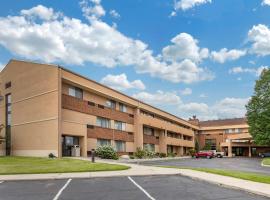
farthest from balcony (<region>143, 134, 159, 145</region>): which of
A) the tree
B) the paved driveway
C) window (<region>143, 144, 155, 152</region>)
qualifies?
the paved driveway

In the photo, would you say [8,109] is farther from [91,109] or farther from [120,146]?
[120,146]

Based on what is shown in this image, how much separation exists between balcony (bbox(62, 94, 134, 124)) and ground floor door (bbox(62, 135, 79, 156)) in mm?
2940

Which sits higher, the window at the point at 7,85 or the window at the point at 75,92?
the window at the point at 7,85

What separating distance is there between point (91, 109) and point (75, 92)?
335 centimetres

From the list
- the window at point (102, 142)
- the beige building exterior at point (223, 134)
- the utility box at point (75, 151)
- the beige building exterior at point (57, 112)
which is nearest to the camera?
the beige building exterior at point (57, 112)

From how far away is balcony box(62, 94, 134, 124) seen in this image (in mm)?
38250

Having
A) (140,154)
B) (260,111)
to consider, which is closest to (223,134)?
(260,111)

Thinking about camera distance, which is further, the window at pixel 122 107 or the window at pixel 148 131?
the window at pixel 148 131

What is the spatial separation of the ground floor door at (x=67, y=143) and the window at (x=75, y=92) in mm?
4393

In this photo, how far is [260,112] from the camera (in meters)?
62.4

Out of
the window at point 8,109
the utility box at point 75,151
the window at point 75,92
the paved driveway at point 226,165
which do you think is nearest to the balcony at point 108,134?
the utility box at point 75,151

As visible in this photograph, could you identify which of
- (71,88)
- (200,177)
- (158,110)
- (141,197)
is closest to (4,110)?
(71,88)

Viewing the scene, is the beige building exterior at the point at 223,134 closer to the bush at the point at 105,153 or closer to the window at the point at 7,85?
the bush at the point at 105,153

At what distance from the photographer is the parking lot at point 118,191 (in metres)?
12.6
